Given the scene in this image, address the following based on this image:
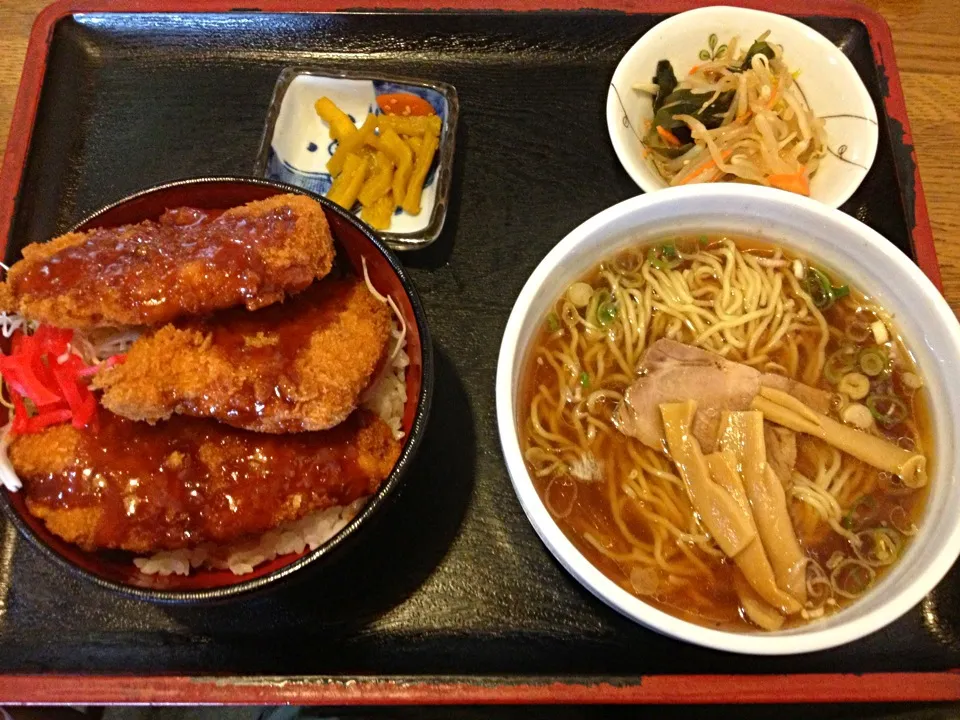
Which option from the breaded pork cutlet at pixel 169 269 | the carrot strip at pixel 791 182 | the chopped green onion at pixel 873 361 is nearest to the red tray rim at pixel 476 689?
the chopped green onion at pixel 873 361

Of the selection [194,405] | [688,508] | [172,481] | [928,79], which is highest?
[928,79]

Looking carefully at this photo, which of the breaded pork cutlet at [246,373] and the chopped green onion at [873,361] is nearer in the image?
the breaded pork cutlet at [246,373]

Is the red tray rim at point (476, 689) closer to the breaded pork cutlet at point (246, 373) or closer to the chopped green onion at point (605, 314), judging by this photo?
the breaded pork cutlet at point (246, 373)

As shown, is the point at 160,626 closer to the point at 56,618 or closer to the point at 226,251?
the point at 56,618

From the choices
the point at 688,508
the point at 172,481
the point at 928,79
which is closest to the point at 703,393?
the point at 688,508

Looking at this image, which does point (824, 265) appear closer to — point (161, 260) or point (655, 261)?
point (655, 261)

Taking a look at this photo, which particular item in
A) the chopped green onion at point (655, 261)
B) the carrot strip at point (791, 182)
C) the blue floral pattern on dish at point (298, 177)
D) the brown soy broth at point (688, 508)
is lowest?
the brown soy broth at point (688, 508)
